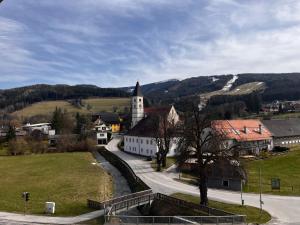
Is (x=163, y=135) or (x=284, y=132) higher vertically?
(x=284, y=132)

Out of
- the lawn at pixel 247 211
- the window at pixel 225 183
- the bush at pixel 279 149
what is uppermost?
the bush at pixel 279 149

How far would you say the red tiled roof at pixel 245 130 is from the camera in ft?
285

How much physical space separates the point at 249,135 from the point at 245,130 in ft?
4.84

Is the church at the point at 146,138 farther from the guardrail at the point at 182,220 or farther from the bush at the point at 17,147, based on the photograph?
the guardrail at the point at 182,220

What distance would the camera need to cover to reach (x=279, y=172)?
2544 inches

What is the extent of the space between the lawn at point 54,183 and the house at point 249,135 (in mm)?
29857

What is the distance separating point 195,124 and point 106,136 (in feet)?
274

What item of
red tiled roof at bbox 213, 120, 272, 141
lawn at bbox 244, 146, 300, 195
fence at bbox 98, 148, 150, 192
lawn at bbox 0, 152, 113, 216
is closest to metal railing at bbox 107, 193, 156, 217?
lawn at bbox 0, 152, 113, 216

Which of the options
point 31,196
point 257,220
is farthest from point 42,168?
point 257,220

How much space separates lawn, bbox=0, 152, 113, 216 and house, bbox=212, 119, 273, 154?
2986cm

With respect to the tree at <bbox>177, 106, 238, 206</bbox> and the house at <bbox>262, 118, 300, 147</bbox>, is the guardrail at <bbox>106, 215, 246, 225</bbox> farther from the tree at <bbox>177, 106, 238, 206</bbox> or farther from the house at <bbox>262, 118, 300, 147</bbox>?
the house at <bbox>262, 118, 300, 147</bbox>

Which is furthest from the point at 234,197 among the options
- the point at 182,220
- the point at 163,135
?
the point at 163,135

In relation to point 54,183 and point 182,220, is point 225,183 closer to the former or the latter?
point 182,220

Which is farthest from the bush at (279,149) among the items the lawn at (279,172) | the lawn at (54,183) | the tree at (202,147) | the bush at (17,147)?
the bush at (17,147)
